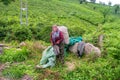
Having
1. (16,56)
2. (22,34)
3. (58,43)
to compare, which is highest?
(58,43)

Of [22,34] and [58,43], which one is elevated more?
[58,43]

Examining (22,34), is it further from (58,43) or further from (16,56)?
(58,43)

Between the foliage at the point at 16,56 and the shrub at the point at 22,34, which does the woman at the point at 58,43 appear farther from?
the shrub at the point at 22,34

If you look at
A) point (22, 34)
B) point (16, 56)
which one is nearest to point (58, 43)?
point (16, 56)

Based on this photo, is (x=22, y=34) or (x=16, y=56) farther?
(x=22, y=34)

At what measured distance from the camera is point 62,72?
905cm

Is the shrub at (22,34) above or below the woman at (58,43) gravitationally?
below

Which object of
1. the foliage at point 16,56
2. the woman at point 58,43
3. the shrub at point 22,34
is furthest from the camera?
the shrub at point 22,34

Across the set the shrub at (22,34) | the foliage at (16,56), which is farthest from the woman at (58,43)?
the shrub at (22,34)

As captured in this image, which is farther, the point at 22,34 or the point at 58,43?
the point at 22,34

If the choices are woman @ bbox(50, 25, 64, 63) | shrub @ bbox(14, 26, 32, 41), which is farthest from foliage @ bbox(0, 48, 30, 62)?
shrub @ bbox(14, 26, 32, 41)

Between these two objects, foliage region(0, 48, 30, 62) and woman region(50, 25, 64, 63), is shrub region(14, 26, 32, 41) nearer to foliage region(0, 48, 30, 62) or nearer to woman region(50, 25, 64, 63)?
foliage region(0, 48, 30, 62)

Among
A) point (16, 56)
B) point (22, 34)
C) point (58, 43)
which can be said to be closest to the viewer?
point (58, 43)

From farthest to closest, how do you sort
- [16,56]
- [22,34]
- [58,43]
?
[22,34]
[16,56]
[58,43]
